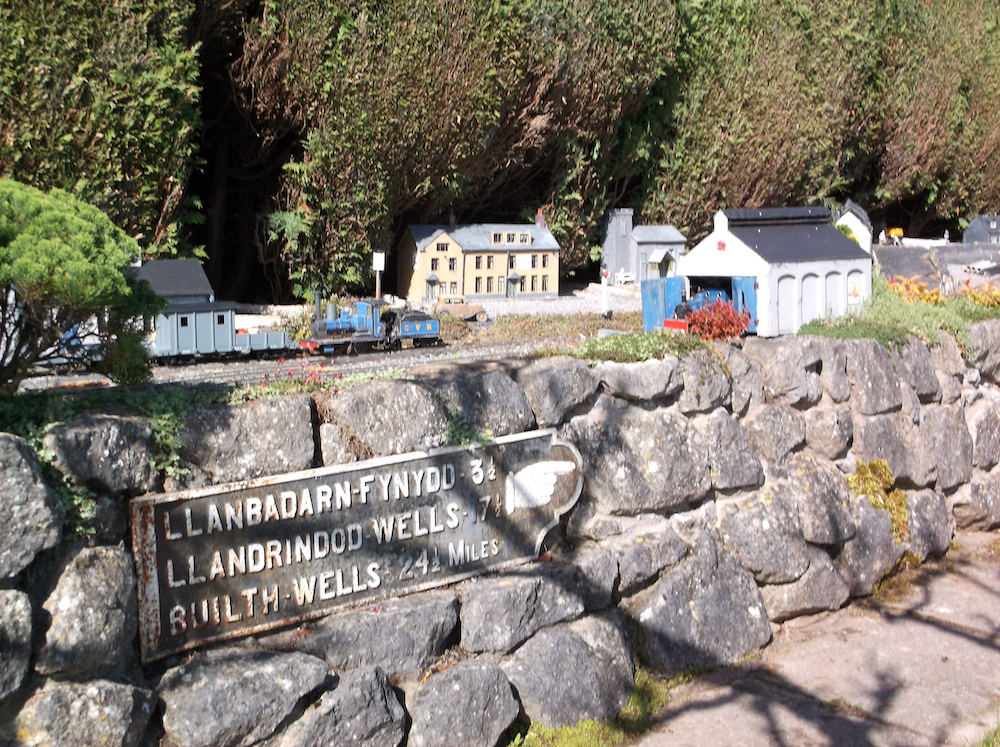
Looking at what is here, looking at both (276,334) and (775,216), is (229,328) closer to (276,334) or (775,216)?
(276,334)

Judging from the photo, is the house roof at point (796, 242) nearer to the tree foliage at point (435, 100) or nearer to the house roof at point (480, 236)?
the house roof at point (480, 236)

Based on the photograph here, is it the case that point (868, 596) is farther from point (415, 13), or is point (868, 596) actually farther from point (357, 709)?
point (415, 13)

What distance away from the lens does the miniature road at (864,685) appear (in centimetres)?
700

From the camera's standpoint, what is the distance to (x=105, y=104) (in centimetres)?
1085

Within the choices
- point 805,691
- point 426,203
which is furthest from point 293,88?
point 805,691

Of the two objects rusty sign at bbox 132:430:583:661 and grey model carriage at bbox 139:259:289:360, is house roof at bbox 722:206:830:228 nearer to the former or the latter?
rusty sign at bbox 132:430:583:661

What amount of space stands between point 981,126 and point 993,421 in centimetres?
1734

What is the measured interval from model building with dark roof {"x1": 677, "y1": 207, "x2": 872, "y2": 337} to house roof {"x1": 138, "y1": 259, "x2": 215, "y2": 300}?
5286 mm

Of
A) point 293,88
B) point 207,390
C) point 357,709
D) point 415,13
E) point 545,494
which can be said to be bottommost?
point 357,709

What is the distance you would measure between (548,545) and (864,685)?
2.93 meters

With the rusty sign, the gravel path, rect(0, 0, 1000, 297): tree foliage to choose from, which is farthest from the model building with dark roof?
rect(0, 0, 1000, 297): tree foliage

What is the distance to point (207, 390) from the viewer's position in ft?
20.1

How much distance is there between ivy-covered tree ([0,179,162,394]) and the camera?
4.89 m

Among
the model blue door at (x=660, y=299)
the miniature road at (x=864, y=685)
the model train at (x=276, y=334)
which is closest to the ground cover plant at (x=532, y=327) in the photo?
the model train at (x=276, y=334)
